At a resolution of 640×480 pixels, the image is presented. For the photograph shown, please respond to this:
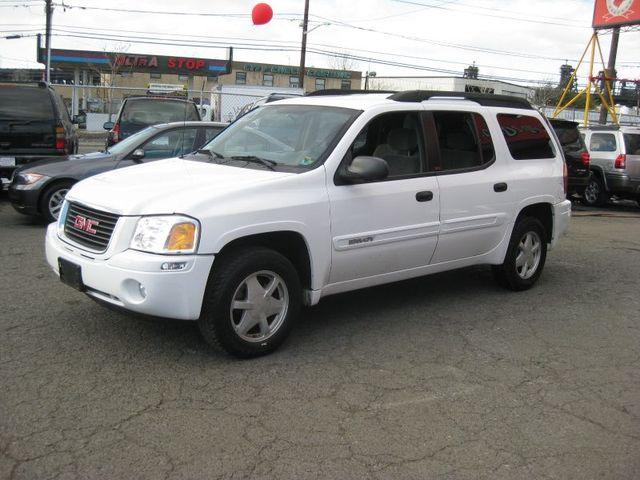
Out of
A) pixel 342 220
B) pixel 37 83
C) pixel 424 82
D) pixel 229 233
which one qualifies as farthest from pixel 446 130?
pixel 424 82

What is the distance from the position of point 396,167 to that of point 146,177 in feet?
6.36

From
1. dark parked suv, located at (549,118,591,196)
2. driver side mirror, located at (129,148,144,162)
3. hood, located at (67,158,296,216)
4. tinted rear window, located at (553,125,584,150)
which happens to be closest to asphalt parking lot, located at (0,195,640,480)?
hood, located at (67,158,296,216)

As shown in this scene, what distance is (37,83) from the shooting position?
9.87 meters

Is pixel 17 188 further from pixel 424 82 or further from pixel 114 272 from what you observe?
pixel 424 82

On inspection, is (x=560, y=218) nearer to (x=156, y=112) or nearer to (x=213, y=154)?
(x=213, y=154)

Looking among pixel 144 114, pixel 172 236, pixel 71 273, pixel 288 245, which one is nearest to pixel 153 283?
pixel 172 236

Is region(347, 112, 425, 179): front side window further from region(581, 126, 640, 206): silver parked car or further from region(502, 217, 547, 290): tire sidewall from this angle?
region(581, 126, 640, 206): silver parked car

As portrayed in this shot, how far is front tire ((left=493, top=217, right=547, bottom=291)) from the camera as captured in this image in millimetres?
6086

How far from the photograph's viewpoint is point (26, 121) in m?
9.69

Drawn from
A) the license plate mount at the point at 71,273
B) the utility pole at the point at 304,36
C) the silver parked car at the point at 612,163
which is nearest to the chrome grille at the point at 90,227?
the license plate mount at the point at 71,273

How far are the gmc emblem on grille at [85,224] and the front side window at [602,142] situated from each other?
12.9 meters

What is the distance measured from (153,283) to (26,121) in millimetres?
7134

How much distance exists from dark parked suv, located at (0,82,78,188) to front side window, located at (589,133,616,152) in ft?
37.4

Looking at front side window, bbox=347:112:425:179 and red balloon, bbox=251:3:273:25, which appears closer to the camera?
front side window, bbox=347:112:425:179
